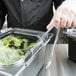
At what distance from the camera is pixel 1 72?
0.48 meters

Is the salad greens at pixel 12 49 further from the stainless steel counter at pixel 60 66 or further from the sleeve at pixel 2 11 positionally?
the sleeve at pixel 2 11

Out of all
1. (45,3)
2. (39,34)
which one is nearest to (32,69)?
(39,34)

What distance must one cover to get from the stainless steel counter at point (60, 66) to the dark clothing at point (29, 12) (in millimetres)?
238

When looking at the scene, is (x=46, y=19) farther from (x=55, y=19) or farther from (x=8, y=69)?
(x=8, y=69)

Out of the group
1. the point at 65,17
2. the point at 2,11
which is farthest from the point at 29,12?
the point at 65,17

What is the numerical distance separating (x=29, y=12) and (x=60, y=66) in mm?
381

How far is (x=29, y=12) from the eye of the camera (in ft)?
3.40

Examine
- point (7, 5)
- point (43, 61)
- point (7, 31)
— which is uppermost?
point (7, 5)

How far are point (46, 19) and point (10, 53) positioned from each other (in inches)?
21.5

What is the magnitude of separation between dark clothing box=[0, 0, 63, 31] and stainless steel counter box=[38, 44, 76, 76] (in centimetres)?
24

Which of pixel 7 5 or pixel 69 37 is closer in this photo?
pixel 69 37

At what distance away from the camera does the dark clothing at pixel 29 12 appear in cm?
102

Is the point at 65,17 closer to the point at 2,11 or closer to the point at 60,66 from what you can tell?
the point at 60,66

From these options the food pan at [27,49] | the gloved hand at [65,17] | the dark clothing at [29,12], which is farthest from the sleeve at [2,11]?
the gloved hand at [65,17]
